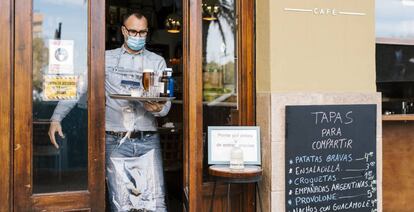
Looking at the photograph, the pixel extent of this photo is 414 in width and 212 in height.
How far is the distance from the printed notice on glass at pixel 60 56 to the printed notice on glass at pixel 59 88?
5 cm

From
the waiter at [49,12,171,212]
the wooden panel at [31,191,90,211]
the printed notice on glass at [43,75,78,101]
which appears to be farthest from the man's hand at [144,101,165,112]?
the wooden panel at [31,191,90,211]

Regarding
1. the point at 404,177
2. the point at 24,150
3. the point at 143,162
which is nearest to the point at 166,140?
the point at 143,162

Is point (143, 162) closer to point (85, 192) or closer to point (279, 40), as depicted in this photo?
point (85, 192)

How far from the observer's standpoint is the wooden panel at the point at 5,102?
2805 millimetres

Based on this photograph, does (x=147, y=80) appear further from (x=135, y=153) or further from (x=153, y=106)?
(x=135, y=153)

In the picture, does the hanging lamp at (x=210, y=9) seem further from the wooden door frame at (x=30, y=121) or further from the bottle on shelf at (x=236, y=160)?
the bottle on shelf at (x=236, y=160)

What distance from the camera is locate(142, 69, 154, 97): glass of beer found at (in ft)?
10.8

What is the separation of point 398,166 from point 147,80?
2.62m

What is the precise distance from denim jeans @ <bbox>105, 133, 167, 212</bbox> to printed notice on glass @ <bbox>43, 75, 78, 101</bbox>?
1.97 feet

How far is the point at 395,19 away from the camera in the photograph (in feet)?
14.8

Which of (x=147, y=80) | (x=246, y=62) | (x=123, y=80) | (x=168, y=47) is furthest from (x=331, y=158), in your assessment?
(x=168, y=47)

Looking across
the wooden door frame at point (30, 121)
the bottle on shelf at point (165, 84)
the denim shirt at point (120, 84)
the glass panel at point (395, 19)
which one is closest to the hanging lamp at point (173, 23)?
the denim shirt at point (120, 84)

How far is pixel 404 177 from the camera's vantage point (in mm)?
4262

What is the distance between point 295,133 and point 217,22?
1060 millimetres
